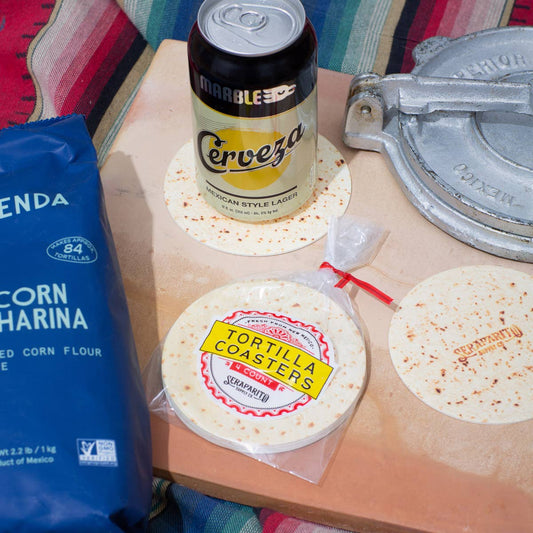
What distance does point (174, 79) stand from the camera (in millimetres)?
827

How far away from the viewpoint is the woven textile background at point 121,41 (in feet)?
3.43

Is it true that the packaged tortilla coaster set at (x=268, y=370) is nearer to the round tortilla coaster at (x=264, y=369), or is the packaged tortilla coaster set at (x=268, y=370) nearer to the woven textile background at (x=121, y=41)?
the round tortilla coaster at (x=264, y=369)

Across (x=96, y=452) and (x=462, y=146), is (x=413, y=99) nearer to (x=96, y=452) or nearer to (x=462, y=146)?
(x=462, y=146)

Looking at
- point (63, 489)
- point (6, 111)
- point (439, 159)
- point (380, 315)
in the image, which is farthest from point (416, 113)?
point (6, 111)

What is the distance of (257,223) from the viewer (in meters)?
0.70

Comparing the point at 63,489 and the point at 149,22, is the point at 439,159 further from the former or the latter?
the point at 149,22

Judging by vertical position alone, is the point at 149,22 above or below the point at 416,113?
below

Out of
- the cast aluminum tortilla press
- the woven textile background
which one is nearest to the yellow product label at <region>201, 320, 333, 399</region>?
the cast aluminum tortilla press

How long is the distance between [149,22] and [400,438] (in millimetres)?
812

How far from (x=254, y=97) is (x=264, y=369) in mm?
229

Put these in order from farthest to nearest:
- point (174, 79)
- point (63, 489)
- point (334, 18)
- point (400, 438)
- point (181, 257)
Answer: point (334, 18) < point (174, 79) < point (181, 257) < point (400, 438) < point (63, 489)

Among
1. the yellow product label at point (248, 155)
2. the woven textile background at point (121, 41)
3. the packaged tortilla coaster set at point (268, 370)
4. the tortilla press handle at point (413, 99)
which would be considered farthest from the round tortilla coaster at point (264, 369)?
the woven textile background at point (121, 41)

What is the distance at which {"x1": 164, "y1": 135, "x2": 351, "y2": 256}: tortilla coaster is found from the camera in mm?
680

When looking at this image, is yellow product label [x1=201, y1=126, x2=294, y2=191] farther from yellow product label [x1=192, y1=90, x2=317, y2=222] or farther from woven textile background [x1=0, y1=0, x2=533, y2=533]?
woven textile background [x1=0, y1=0, x2=533, y2=533]
